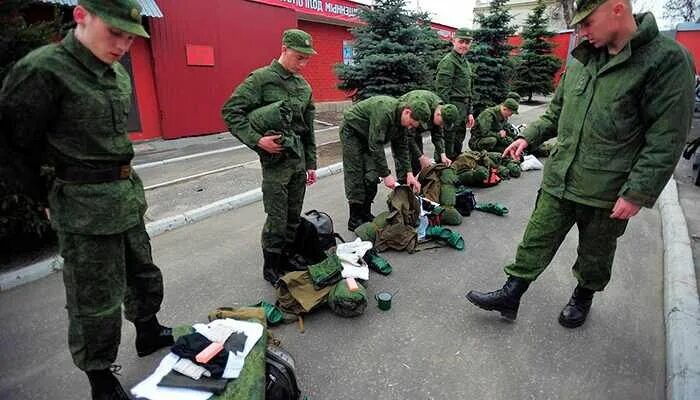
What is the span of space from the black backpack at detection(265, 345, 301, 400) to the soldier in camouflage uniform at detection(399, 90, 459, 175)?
286 centimetres

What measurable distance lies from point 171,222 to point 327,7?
11.7 m

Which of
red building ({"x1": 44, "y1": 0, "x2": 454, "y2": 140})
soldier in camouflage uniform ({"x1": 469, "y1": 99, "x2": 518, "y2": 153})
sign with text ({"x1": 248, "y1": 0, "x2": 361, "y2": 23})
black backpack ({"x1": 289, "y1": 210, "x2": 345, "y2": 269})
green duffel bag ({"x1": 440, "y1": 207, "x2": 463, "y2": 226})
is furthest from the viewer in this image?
sign with text ({"x1": 248, "y1": 0, "x2": 361, "y2": 23})

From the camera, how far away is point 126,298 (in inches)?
101

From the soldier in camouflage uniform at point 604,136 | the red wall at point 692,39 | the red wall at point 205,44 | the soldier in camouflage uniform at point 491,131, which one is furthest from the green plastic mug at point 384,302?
the red wall at point 692,39

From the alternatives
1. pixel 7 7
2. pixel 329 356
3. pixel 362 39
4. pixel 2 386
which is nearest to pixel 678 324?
pixel 329 356

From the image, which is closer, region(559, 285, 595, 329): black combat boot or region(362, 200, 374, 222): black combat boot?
region(559, 285, 595, 329): black combat boot

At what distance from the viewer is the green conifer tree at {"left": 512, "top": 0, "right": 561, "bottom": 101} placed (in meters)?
17.5

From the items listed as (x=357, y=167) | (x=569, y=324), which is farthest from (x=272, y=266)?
(x=569, y=324)

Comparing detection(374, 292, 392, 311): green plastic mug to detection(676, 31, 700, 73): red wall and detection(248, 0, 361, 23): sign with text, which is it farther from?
detection(676, 31, 700, 73): red wall

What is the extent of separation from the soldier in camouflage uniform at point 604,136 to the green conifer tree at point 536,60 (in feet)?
53.6

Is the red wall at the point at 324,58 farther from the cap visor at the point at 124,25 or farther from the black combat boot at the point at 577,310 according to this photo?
the cap visor at the point at 124,25

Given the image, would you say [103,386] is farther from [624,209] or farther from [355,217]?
[355,217]

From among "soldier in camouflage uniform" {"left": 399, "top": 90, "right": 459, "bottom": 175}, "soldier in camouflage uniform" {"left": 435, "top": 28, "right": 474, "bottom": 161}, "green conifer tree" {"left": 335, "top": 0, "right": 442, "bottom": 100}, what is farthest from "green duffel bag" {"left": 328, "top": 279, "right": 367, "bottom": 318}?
"green conifer tree" {"left": 335, "top": 0, "right": 442, "bottom": 100}

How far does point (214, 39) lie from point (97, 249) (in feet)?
30.9
